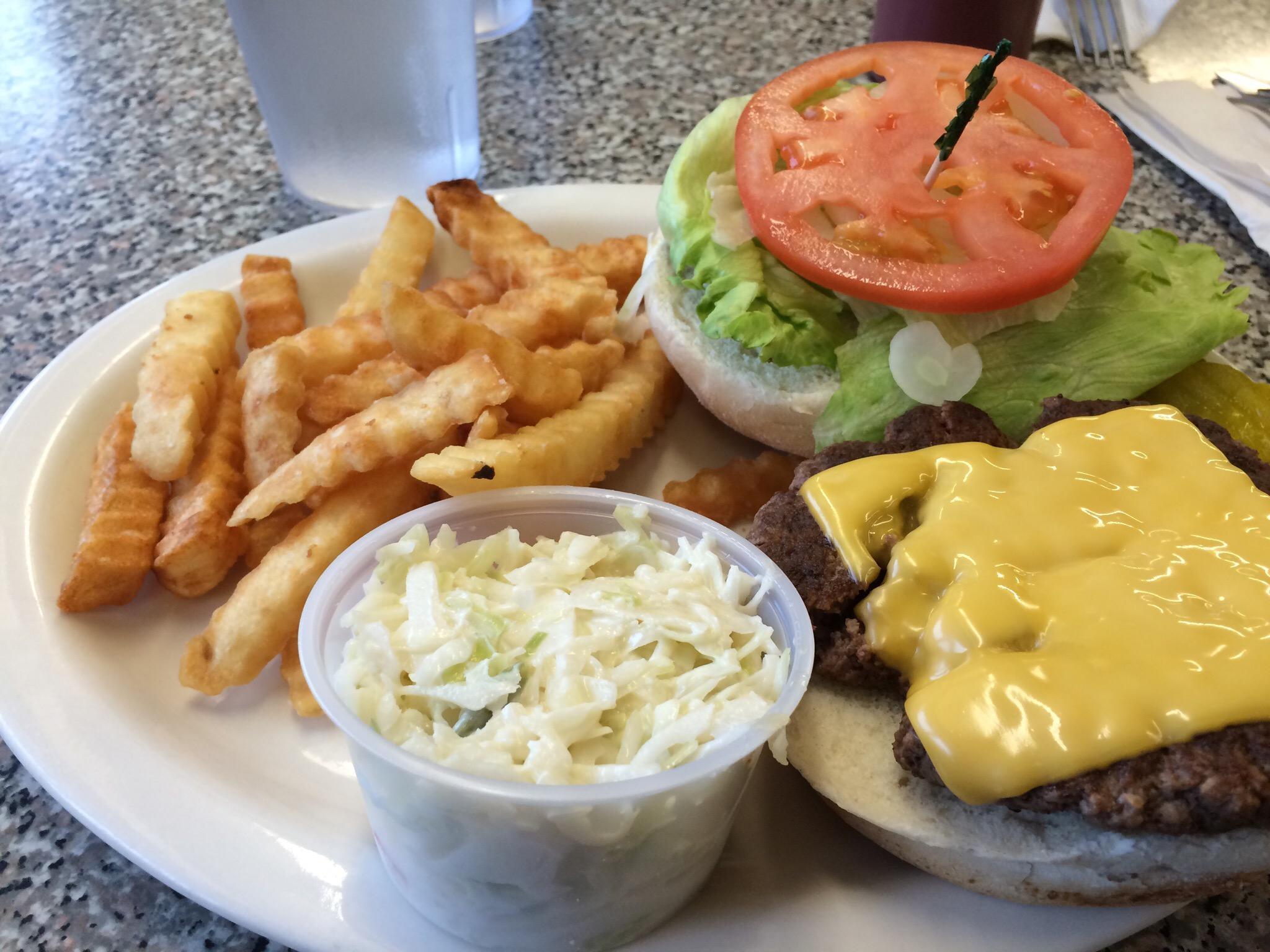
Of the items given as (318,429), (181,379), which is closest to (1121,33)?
(318,429)

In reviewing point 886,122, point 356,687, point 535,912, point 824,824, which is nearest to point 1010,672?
point 824,824

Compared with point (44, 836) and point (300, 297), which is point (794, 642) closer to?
point (44, 836)

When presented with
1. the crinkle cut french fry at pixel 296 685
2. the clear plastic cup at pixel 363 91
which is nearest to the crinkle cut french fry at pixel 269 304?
the clear plastic cup at pixel 363 91

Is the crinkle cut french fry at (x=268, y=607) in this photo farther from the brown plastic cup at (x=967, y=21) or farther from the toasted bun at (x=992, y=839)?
the brown plastic cup at (x=967, y=21)

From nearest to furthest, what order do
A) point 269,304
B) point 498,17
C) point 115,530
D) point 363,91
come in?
point 115,530, point 269,304, point 363,91, point 498,17

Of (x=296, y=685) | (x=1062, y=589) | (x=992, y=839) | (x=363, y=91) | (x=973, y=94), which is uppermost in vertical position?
(x=973, y=94)

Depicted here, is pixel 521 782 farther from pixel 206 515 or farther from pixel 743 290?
pixel 743 290
